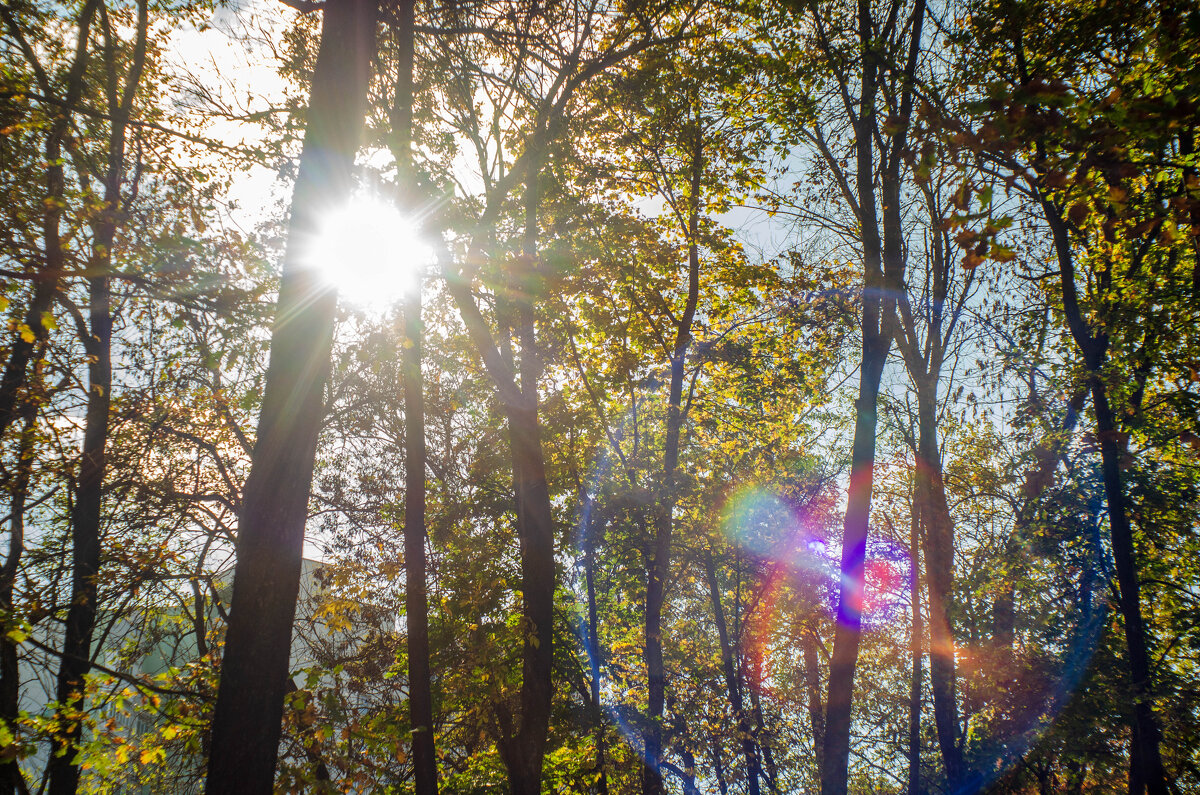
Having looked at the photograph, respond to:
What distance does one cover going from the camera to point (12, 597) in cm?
732

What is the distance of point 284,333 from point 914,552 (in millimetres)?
18017

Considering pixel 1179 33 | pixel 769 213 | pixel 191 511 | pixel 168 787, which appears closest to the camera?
pixel 1179 33

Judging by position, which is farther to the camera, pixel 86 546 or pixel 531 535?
pixel 531 535

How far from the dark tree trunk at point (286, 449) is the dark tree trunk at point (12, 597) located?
4.22 m

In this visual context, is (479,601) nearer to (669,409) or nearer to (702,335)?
(669,409)

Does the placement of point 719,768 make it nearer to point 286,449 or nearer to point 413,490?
point 413,490

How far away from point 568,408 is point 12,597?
10.7 m

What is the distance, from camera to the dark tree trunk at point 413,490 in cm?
834

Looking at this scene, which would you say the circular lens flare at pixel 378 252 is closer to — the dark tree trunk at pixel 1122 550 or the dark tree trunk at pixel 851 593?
the dark tree trunk at pixel 851 593

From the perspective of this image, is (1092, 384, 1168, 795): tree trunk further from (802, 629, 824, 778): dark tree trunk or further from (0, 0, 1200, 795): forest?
(802, 629, 824, 778): dark tree trunk

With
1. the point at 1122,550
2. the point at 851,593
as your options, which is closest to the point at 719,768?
the point at 1122,550

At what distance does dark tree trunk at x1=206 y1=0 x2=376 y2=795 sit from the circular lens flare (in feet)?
1.96

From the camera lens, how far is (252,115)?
7.92m

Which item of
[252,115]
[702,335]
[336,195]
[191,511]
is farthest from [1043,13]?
[191,511]
